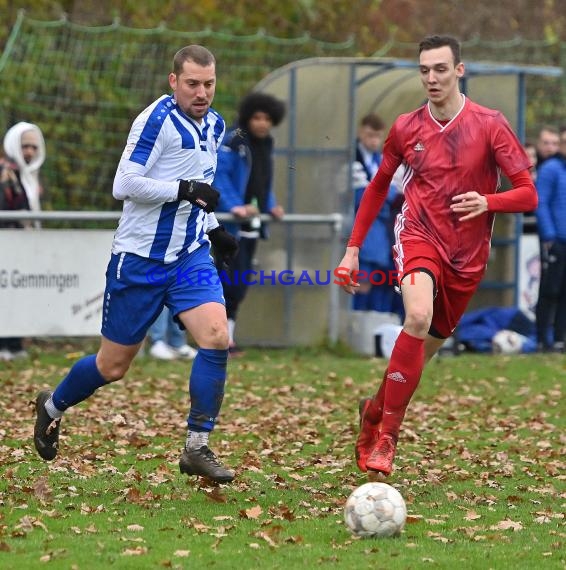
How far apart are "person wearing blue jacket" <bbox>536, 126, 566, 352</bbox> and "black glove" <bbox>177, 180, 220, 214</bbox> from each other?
810 cm

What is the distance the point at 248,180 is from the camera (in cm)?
1415

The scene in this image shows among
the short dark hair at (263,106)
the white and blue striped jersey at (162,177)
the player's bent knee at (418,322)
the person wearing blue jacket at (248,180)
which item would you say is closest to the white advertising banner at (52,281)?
the person wearing blue jacket at (248,180)

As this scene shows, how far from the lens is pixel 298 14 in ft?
69.2

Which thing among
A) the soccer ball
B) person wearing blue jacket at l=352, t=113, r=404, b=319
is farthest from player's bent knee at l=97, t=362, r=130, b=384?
person wearing blue jacket at l=352, t=113, r=404, b=319

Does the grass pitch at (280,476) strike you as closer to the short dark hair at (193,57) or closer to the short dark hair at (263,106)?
the short dark hair at (193,57)

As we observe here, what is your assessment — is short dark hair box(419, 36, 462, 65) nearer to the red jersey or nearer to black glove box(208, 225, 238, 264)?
the red jersey

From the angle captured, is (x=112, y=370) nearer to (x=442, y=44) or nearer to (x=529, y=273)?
(x=442, y=44)

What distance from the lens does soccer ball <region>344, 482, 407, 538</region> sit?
6.44 m

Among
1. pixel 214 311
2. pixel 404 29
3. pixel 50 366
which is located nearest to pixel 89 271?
pixel 50 366

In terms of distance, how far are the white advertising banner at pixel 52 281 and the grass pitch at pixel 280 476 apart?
0.40 m

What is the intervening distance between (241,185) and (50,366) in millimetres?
2471

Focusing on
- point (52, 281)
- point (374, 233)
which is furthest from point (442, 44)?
point (374, 233)

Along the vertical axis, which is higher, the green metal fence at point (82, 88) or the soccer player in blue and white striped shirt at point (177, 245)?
the green metal fence at point (82, 88)

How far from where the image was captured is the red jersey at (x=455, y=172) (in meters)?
7.97
